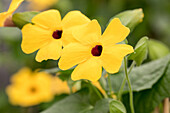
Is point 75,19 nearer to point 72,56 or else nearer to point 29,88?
point 72,56

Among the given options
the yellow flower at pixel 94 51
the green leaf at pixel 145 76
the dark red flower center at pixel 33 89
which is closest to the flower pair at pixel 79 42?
the yellow flower at pixel 94 51

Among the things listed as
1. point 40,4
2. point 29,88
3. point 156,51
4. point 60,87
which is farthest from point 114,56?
point 40,4

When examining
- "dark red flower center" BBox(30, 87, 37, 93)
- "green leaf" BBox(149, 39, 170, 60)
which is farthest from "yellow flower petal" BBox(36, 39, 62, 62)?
"dark red flower center" BBox(30, 87, 37, 93)

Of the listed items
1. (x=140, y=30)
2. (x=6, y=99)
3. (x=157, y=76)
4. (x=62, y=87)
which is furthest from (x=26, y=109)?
(x=157, y=76)

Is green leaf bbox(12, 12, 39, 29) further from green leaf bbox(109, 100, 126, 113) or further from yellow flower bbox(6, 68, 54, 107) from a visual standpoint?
yellow flower bbox(6, 68, 54, 107)

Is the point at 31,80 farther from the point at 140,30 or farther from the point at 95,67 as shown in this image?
the point at 95,67
